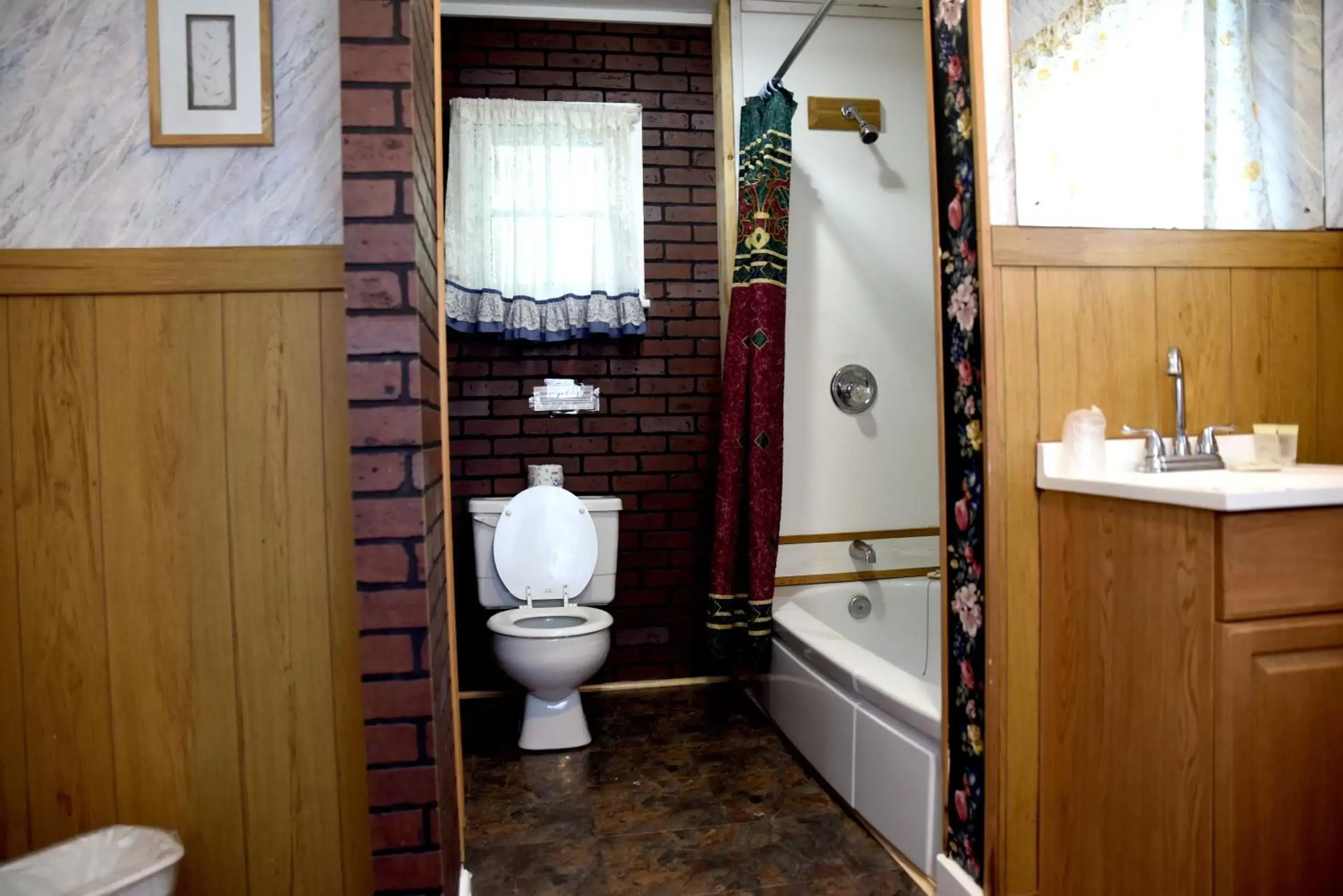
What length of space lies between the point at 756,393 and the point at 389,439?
1.39 meters

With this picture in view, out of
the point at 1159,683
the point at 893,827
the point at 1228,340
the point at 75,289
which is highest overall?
the point at 75,289

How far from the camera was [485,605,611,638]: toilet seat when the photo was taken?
2.36 m

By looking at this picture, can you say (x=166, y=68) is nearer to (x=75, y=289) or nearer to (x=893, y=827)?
(x=75, y=289)

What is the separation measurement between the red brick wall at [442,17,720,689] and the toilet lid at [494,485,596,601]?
0.92 feet

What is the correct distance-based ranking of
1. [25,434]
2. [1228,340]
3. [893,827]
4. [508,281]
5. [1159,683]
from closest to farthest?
[1159,683] < [25,434] < [1228,340] < [893,827] < [508,281]

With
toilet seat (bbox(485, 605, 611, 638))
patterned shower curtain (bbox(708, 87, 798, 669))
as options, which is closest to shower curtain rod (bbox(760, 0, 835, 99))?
patterned shower curtain (bbox(708, 87, 798, 669))

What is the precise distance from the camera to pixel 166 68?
1.41 metres

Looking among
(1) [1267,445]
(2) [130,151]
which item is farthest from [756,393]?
(2) [130,151]

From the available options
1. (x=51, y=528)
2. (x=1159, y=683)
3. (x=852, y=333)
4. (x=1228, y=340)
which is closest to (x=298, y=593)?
(x=51, y=528)

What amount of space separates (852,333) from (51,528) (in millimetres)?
2439

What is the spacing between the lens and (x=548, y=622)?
258cm

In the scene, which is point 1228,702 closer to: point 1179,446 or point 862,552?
point 1179,446

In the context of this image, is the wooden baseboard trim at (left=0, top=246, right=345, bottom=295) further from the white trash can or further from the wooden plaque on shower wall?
the wooden plaque on shower wall

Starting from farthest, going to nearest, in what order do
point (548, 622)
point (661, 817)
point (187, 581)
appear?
point (548, 622) < point (661, 817) < point (187, 581)
